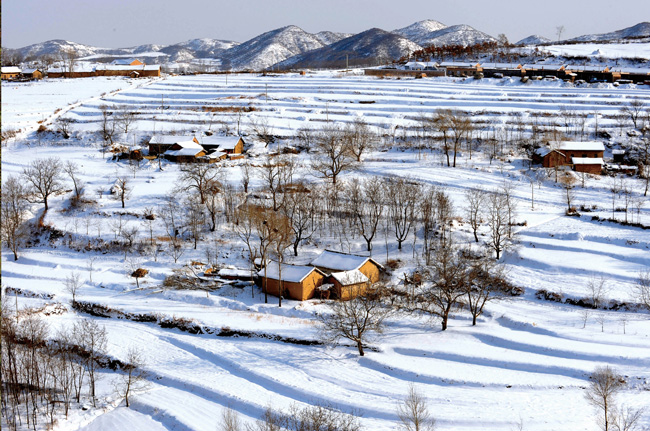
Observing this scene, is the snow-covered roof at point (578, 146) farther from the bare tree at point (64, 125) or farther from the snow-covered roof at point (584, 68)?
the bare tree at point (64, 125)

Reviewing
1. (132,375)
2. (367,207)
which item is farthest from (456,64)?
(132,375)

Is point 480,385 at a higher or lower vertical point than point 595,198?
lower

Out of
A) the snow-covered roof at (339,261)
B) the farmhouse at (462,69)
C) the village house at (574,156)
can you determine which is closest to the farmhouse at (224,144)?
the snow-covered roof at (339,261)

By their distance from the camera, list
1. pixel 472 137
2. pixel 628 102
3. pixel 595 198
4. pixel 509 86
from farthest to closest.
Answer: pixel 509 86
pixel 628 102
pixel 472 137
pixel 595 198

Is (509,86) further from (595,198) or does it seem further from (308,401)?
(308,401)

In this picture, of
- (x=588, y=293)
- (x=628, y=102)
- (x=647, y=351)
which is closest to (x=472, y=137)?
(x=628, y=102)

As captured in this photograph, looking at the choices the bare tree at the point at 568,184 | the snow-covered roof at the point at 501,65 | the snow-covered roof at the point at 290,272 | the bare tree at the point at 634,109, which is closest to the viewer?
the snow-covered roof at the point at 290,272

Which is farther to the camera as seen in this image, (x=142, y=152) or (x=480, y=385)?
(x=142, y=152)
